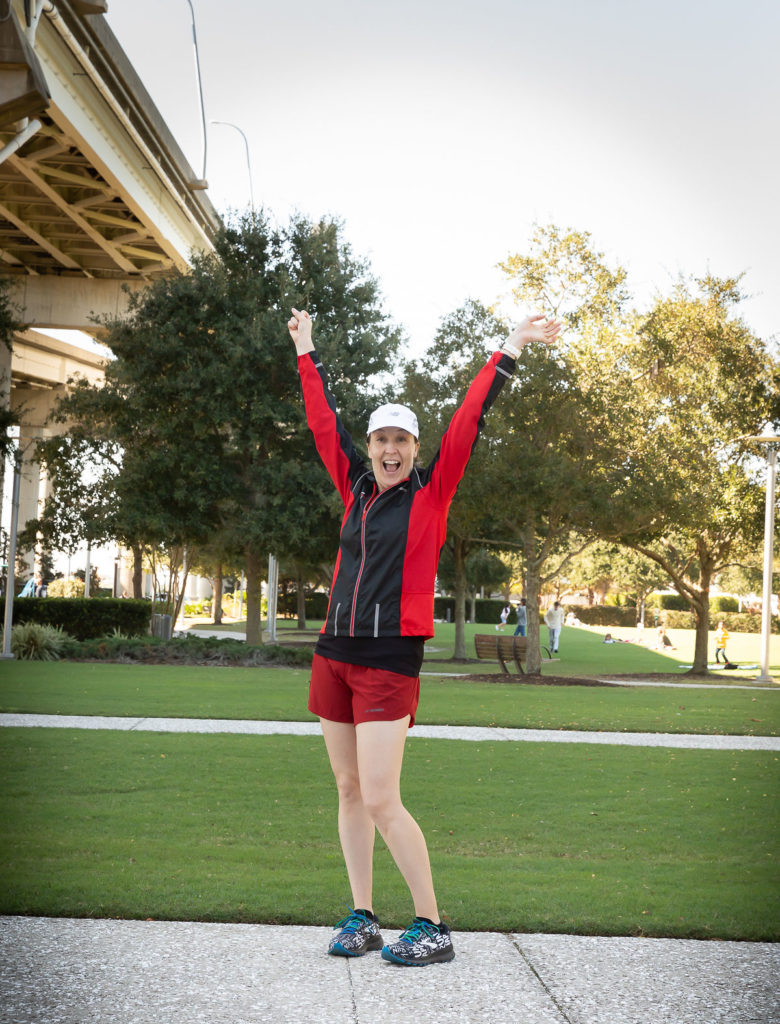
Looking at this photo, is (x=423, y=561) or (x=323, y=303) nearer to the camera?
(x=423, y=561)

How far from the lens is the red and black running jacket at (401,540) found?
3791mm

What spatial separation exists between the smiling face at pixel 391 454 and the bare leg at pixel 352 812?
0.95 meters

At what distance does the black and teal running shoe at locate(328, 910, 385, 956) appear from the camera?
12.6ft

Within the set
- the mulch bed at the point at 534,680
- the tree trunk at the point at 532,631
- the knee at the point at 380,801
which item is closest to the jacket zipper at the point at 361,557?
the knee at the point at 380,801

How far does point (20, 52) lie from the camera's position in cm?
1239

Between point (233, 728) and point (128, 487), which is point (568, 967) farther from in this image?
point (128, 487)

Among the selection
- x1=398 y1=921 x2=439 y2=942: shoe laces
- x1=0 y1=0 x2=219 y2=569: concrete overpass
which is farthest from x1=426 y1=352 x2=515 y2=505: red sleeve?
x1=0 y1=0 x2=219 y2=569: concrete overpass

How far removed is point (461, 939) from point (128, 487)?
68.2 ft

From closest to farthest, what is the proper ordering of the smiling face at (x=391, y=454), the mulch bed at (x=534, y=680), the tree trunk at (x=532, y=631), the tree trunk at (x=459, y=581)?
the smiling face at (x=391, y=454) < the mulch bed at (x=534, y=680) < the tree trunk at (x=532, y=631) < the tree trunk at (x=459, y=581)

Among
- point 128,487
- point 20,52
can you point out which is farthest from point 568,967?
point 128,487

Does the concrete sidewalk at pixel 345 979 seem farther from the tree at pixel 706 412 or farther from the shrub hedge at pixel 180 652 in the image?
the tree at pixel 706 412

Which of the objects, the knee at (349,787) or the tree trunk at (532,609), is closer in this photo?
the knee at (349,787)

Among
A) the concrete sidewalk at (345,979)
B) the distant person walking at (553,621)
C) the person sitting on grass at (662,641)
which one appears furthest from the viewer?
the person sitting on grass at (662,641)

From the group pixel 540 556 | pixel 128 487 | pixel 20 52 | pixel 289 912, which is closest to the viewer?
pixel 289 912
